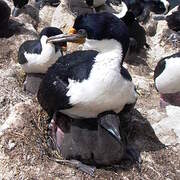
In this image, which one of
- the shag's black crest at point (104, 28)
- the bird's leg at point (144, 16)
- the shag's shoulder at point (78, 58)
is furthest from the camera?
the bird's leg at point (144, 16)

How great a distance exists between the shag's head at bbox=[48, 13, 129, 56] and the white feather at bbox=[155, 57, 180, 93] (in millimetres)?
2468

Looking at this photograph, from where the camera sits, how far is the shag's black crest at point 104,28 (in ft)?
15.6

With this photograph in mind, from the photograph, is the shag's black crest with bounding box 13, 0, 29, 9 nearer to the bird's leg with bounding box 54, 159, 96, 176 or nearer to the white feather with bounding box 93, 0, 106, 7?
the white feather with bounding box 93, 0, 106, 7

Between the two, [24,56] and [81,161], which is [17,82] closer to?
[24,56]

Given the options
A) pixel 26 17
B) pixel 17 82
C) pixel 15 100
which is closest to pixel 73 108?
pixel 15 100

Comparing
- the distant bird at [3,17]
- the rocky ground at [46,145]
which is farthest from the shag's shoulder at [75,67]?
the distant bird at [3,17]

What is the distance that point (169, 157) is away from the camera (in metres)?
5.77

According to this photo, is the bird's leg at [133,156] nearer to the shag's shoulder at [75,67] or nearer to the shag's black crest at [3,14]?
the shag's shoulder at [75,67]

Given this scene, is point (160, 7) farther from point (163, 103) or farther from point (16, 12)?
point (163, 103)

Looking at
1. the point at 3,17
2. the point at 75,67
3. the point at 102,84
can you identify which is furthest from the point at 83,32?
the point at 3,17

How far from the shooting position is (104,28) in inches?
188

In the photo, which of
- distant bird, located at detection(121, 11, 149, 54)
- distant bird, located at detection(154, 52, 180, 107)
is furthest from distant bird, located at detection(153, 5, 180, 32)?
distant bird, located at detection(154, 52, 180, 107)

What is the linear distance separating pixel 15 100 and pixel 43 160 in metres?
2.22

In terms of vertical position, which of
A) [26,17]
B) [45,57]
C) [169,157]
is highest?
[169,157]
